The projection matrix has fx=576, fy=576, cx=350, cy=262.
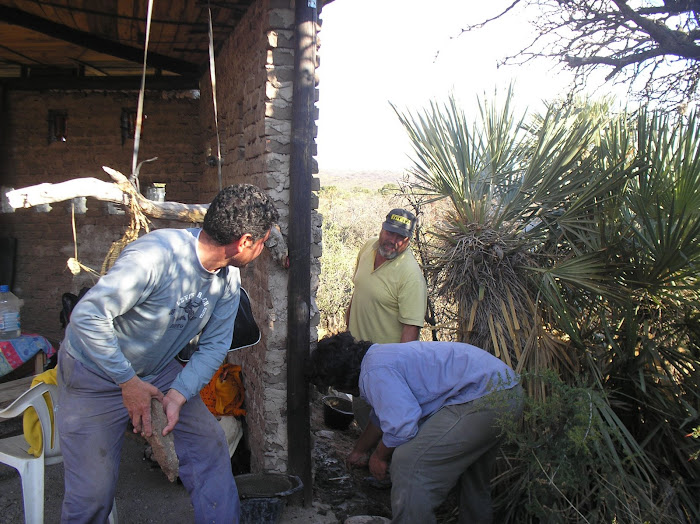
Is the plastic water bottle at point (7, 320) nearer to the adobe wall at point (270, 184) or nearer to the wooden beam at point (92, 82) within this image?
the adobe wall at point (270, 184)

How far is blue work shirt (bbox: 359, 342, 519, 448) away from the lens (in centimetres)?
257

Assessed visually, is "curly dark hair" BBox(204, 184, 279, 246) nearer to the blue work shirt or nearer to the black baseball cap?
the blue work shirt

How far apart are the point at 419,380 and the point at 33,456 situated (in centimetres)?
189

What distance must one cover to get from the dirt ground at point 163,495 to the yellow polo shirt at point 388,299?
1029 mm

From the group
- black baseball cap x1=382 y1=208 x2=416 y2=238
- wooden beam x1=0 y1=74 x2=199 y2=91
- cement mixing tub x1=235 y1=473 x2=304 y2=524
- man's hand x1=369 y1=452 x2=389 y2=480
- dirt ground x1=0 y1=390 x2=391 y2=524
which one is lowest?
dirt ground x1=0 y1=390 x2=391 y2=524

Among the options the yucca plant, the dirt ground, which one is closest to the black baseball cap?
the yucca plant

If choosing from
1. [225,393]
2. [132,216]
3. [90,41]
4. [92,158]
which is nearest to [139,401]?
[132,216]

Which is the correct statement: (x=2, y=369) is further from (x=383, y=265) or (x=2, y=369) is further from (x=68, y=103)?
(x=68, y=103)

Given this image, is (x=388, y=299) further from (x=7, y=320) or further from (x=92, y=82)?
(x=92, y=82)

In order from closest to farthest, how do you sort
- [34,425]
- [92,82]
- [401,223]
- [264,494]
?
[34,425] < [264,494] < [401,223] < [92,82]

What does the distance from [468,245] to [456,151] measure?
2.53 ft

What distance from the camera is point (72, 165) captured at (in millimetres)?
6801

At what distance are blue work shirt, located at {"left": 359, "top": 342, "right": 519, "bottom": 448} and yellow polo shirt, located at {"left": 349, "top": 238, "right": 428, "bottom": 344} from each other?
0.80 metres

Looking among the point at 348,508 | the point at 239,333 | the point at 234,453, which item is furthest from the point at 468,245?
the point at 234,453
